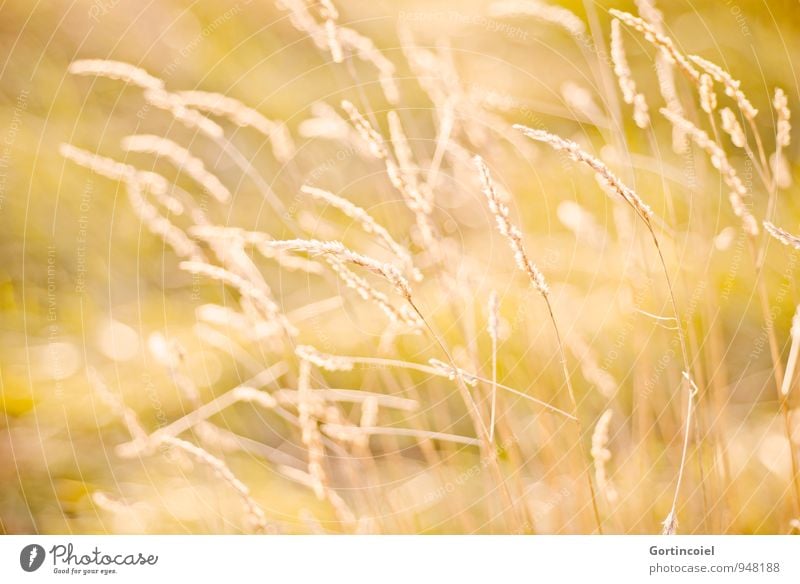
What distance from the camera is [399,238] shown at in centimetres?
84

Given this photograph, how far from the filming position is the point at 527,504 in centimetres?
76

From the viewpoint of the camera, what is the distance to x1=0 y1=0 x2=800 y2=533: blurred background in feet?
2.65

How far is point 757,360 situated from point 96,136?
3.29 feet

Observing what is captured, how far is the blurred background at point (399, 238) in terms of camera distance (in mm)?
809
